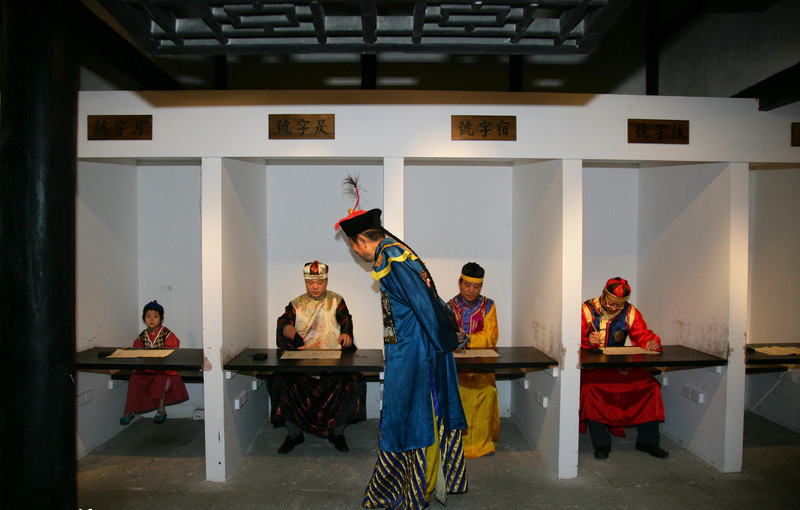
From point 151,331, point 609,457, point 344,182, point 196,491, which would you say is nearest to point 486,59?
point 344,182

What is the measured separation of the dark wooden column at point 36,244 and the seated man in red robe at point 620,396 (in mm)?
3580

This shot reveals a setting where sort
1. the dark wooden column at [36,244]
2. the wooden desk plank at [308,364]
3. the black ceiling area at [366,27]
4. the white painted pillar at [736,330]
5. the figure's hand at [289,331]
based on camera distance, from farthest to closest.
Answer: the figure's hand at [289,331]
the white painted pillar at [736,330]
the wooden desk plank at [308,364]
the dark wooden column at [36,244]
the black ceiling area at [366,27]

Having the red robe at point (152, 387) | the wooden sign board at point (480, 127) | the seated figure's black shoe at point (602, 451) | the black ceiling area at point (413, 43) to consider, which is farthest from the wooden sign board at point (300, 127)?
the seated figure's black shoe at point (602, 451)

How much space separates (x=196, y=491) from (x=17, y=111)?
261cm

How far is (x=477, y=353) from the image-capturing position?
375 cm

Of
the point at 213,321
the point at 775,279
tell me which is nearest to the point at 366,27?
the point at 213,321

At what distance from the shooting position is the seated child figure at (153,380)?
433cm

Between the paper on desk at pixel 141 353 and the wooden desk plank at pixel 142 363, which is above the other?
the paper on desk at pixel 141 353

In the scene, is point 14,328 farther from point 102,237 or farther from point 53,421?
point 102,237

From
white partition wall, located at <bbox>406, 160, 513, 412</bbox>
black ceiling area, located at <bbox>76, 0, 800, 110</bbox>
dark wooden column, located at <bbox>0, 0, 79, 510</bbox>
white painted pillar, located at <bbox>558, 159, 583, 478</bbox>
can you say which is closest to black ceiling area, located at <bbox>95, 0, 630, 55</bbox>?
black ceiling area, located at <bbox>76, 0, 800, 110</bbox>

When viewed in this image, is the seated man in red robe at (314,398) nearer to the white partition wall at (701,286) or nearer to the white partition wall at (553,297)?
the white partition wall at (553,297)

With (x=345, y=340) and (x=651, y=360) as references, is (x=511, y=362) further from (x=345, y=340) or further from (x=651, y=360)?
(x=345, y=340)

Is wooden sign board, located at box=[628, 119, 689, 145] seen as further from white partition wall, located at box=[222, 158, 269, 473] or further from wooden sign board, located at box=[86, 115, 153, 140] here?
wooden sign board, located at box=[86, 115, 153, 140]

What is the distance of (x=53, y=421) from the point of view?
238 cm
